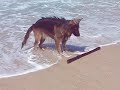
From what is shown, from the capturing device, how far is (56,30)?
21.1 feet

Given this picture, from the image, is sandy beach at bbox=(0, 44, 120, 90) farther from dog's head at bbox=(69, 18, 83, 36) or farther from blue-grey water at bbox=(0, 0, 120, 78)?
dog's head at bbox=(69, 18, 83, 36)

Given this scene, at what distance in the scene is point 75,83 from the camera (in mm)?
5246

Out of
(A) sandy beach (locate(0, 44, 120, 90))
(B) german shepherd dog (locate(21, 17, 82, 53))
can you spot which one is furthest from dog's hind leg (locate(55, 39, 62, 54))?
(A) sandy beach (locate(0, 44, 120, 90))

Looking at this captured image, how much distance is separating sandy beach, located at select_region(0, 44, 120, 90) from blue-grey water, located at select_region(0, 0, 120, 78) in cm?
27

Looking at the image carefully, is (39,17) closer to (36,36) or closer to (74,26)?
(36,36)

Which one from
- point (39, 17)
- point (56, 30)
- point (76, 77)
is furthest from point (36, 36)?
point (39, 17)

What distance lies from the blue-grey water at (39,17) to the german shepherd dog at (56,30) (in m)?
0.21

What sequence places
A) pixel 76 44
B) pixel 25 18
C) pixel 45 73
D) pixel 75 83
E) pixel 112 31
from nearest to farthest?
pixel 75 83 < pixel 45 73 < pixel 76 44 < pixel 112 31 < pixel 25 18

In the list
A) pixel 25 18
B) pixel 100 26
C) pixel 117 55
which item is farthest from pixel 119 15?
pixel 117 55

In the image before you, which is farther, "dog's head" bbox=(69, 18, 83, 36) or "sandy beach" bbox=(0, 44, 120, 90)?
"dog's head" bbox=(69, 18, 83, 36)

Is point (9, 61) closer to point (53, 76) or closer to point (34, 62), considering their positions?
point (34, 62)

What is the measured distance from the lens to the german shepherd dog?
20.5ft

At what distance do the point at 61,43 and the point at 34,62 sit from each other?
669mm

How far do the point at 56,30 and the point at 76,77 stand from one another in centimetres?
124
